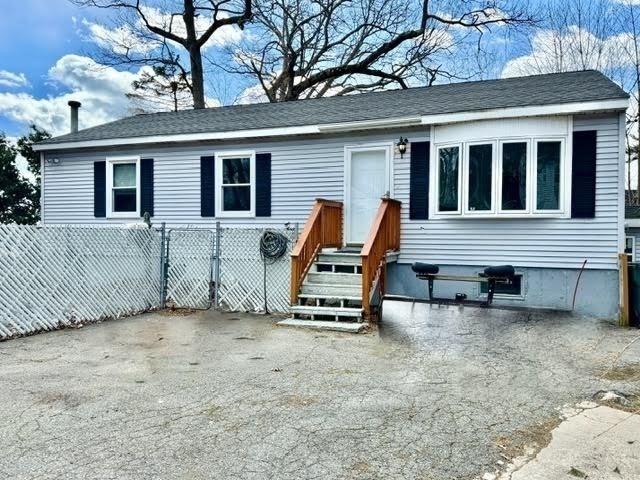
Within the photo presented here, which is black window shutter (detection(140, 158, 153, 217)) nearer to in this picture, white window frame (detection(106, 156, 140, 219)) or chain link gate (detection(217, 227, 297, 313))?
white window frame (detection(106, 156, 140, 219))

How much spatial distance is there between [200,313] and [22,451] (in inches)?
213

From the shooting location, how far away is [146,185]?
11.6m

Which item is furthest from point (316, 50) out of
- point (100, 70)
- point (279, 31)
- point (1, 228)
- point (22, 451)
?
point (22, 451)

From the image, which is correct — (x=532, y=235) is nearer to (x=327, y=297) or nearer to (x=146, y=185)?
(x=327, y=297)

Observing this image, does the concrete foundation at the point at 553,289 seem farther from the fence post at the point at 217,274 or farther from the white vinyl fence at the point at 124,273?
the fence post at the point at 217,274

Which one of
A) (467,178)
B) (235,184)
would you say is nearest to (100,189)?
(235,184)

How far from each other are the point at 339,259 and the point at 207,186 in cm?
403

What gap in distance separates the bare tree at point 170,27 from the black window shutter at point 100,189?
38.9 ft

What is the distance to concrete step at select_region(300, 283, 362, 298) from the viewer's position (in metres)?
7.75

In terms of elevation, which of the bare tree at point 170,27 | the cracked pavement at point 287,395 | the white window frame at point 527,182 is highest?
the bare tree at point 170,27

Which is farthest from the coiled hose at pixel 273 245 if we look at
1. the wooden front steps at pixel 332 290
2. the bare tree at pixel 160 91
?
the bare tree at pixel 160 91

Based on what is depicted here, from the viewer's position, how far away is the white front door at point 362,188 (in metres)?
9.77

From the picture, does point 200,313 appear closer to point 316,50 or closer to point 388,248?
point 388,248

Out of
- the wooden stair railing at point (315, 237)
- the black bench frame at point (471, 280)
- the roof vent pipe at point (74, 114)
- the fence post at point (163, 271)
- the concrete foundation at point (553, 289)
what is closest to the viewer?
the wooden stair railing at point (315, 237)
